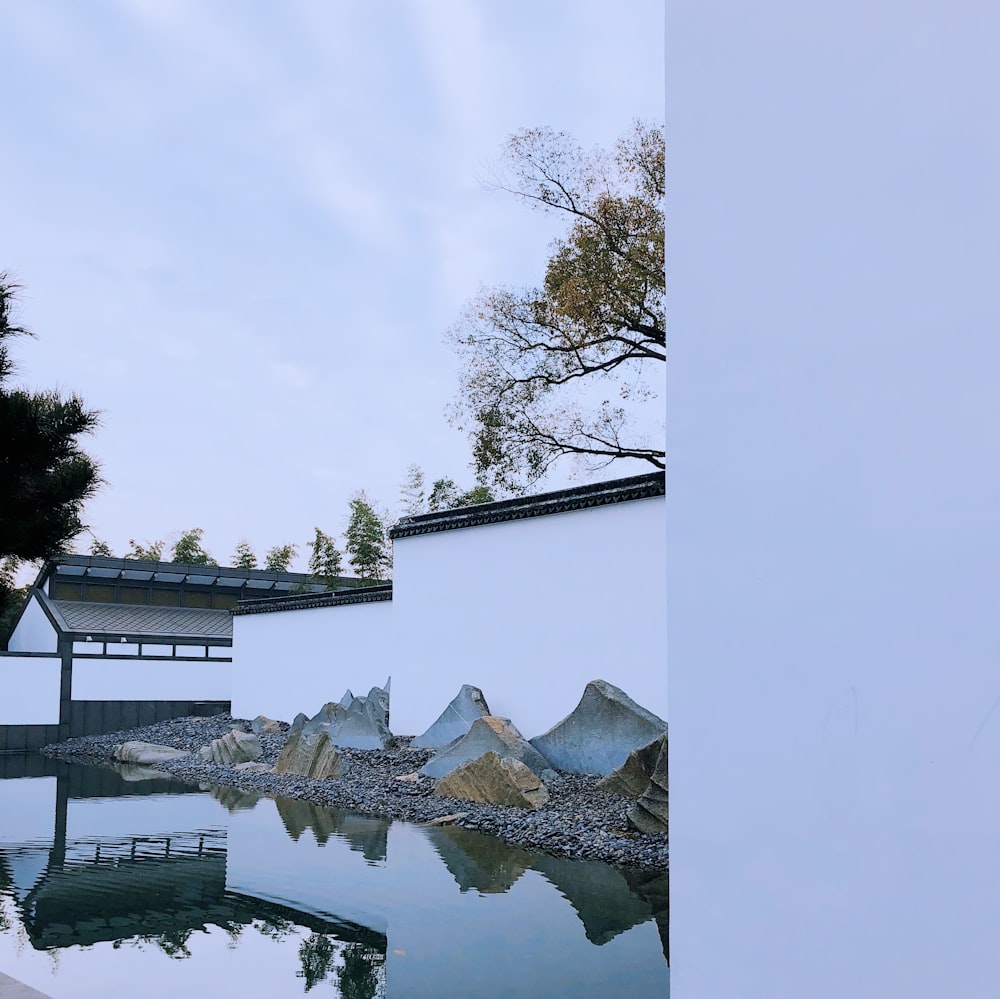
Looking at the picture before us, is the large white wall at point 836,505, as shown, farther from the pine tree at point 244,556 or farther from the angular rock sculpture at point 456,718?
the pine tree at point 244,556

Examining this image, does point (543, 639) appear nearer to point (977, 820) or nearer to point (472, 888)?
Answer: point (472, 888)

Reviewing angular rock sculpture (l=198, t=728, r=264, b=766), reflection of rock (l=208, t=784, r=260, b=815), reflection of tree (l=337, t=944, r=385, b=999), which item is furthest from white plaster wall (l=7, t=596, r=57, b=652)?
reflection of tree (l=337, t=944, r=385, b=999)

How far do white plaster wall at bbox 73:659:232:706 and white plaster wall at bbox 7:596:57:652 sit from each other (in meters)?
1.93

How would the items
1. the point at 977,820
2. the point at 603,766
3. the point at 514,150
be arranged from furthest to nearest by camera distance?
the point at 514,150 < the point at 603,766 < the point at 977,820

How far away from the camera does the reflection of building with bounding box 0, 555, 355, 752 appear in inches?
582

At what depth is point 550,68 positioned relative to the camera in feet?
29.5

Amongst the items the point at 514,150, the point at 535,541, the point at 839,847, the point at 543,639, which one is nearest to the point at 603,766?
the point at 543,639

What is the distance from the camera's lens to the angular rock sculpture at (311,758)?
867 cm

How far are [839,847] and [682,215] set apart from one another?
1074 millimetres

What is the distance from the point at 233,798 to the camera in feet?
26.3

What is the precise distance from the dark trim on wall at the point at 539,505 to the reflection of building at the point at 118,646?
287 inches

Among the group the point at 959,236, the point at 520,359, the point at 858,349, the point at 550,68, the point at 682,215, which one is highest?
the point at 550,68


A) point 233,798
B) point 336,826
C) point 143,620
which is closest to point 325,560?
point 143,620

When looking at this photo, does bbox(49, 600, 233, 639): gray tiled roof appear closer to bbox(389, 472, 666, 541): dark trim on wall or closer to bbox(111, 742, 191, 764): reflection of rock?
bbox(111, 742, 191, 764): reflection of rock
